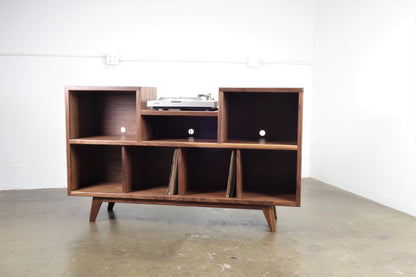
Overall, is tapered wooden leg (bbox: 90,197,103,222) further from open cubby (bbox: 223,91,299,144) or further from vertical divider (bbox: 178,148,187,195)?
open cubby (bbox: 223,91,299,144)

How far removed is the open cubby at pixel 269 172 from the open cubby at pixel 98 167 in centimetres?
98

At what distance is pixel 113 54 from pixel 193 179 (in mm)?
Answer: 1982

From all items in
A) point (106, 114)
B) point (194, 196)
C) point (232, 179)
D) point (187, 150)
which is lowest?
point (194, 196)

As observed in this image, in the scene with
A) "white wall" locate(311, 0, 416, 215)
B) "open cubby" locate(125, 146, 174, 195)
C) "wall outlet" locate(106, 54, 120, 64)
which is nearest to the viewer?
"open cubby" locate(125, 146, 174, 195)

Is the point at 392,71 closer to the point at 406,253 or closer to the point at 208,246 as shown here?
the point at 406,253

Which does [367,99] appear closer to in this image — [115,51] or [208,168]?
[208,168]

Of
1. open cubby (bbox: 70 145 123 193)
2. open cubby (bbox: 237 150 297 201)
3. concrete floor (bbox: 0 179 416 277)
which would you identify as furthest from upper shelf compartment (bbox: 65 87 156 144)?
open cubby (bbox: 237 150 297 201)

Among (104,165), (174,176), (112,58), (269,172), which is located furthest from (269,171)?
(112,58)

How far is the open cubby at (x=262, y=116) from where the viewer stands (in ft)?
9.27

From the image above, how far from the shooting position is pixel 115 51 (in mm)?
4262

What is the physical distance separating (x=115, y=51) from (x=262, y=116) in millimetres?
2165

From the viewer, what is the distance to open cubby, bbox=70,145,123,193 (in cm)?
291

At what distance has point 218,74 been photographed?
441 centimetres

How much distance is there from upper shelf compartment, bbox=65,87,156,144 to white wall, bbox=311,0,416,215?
2090mm
